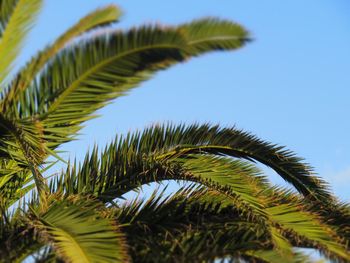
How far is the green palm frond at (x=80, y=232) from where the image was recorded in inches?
229

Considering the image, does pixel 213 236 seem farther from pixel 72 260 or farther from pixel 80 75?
pixel 80 75

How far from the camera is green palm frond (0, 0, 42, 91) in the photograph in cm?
571

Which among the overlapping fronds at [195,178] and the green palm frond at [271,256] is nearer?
the green palm frond at [271,256]

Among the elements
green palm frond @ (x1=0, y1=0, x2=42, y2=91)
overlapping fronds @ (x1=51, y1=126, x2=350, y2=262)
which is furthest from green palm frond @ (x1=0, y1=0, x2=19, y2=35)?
overlapping fronds @ (x1=51, y1=126, x2=350, y2=262)

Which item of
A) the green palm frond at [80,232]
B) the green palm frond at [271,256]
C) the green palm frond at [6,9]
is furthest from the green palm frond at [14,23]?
the green palm frond at [271,256]

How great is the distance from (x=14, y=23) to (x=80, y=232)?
193 centimetres

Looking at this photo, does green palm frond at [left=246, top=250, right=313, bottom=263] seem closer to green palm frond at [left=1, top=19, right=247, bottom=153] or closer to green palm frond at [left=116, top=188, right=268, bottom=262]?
green palm frond at [left=116, top=188, right=268, bottom=262]

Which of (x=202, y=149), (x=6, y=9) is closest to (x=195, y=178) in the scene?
(x=202, y=149)

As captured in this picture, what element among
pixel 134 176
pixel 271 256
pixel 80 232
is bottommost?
pixel 80 232

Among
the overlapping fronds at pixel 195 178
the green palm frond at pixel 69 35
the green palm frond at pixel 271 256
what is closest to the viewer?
the green palm frond at pixel 69 35

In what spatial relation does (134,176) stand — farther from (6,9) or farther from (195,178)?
(6,9)

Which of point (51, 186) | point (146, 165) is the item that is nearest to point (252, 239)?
point (146, 165)

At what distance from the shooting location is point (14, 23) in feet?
18.9

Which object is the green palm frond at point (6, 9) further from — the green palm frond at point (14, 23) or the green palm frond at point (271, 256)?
the green palm frond at point (271, 256)
